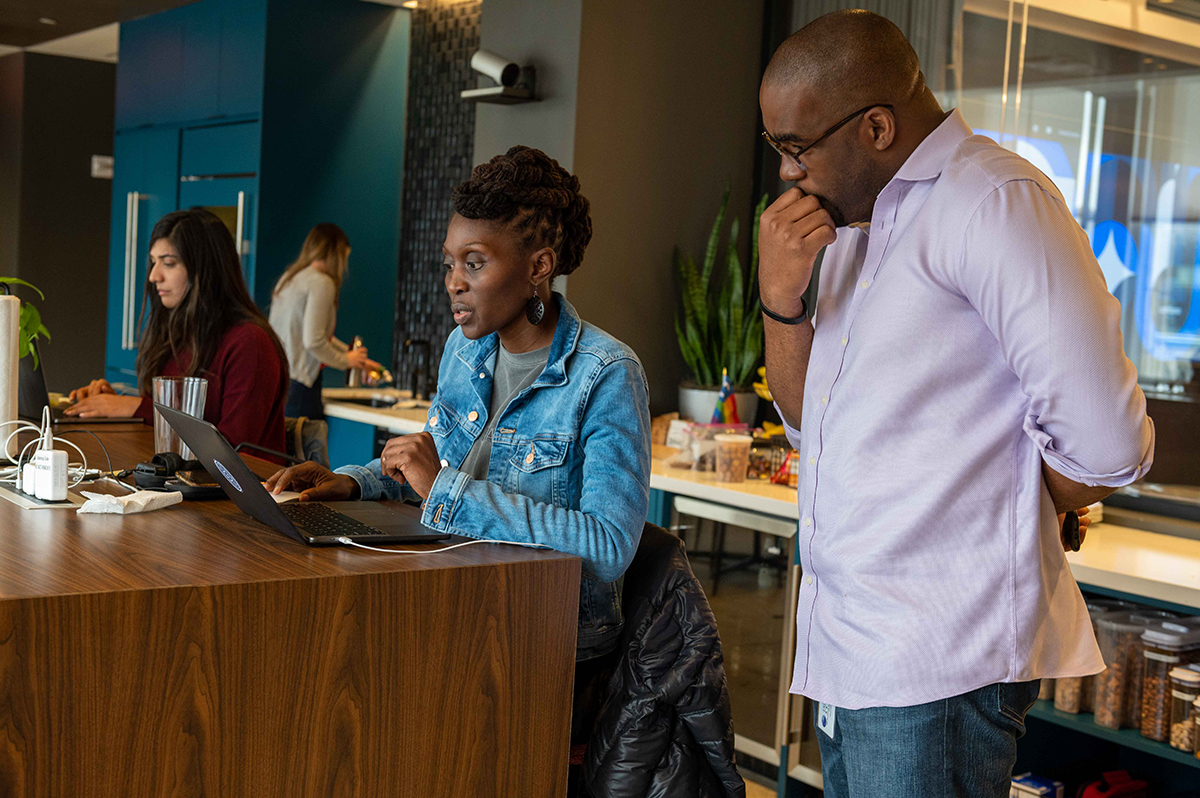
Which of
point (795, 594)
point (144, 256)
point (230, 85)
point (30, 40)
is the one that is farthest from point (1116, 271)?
point (30, 40)

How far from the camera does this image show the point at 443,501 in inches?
61.5

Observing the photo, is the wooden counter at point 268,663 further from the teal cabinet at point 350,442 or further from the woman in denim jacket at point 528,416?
the teal cabinet at point 350,442

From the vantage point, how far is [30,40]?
8.30 meters

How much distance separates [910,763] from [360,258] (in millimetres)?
4805

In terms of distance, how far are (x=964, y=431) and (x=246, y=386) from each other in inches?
77.6

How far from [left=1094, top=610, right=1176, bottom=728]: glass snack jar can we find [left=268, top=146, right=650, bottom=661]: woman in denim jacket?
3.76 ft

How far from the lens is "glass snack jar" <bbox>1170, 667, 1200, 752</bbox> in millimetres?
2133

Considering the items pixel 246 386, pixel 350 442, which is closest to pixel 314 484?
pixel 246 386

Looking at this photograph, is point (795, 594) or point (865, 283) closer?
point (865, 283)

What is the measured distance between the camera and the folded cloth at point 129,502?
161cm

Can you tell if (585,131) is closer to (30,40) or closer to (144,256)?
(144,256)

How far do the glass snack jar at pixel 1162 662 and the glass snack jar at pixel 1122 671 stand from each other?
0.07ft

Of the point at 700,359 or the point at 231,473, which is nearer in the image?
the point at 231,473

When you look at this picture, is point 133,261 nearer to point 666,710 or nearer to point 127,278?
point 127,278
